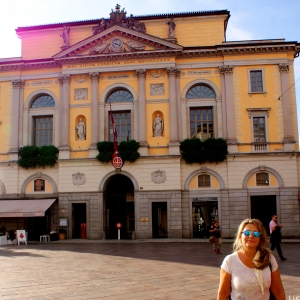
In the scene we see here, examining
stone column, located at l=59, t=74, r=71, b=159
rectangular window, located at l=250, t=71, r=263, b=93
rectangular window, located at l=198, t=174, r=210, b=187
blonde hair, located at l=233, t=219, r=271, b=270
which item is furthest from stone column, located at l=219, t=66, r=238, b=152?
blonde hair, located at l=233, t=219, r=271, b=270

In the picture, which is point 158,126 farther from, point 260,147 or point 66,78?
point 66,78

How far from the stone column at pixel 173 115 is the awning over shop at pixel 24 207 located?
34.2ft

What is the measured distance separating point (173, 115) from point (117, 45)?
748cm

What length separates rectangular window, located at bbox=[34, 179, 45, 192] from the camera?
111 feet

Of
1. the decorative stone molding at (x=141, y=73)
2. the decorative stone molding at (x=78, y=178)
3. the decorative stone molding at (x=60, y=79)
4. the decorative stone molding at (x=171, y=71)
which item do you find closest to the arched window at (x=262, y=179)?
the decorative stone molding at (x=171, y=71)

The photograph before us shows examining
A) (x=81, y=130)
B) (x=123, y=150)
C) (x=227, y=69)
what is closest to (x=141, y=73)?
(x=123, y=150)

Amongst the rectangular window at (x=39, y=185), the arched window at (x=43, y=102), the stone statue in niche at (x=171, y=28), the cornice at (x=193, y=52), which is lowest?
the rectangular window at (x=39, y=185)

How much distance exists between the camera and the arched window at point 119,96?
1342 inches

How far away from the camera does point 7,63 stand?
34.9 meters

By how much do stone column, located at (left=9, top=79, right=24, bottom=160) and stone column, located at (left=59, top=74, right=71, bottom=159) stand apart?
3970 millimetres

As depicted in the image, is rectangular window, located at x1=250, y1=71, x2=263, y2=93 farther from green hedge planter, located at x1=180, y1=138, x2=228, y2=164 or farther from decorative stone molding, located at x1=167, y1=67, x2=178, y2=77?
decorative stone molding, located at x1=167, y1=67, x2=178, y2=77

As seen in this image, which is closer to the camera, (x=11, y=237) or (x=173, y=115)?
(x=11, y=237)

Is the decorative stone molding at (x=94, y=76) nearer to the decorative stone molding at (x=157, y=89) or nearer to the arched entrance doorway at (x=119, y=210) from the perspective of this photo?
the decorative stone molding at (x=157, y=89)

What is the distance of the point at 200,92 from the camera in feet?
110
